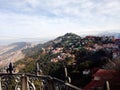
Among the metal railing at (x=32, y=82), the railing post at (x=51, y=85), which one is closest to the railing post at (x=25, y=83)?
the metal railing at (x=32, y=82)

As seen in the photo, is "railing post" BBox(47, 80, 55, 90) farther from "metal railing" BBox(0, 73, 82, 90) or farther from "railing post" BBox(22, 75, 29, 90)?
"railing post" BBox(22, 75, 29, 90)

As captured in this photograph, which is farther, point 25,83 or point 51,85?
point 25,83

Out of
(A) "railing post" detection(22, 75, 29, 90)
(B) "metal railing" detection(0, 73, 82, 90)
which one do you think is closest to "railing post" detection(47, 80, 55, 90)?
(B) "metal railing" detection(0, 73, 82, 90)

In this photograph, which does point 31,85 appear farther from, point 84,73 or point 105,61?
point 105,61

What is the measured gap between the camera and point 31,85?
7.45 metres

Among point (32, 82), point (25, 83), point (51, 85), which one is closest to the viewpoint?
point (51, 85)

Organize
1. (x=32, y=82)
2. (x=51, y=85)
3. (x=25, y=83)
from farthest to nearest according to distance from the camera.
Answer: (x=32, y=82)
(x=25, y=83)
(x=51, y=85)

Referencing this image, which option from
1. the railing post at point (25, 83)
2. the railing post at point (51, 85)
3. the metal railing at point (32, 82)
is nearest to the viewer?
the metal railing at point (32, 82)

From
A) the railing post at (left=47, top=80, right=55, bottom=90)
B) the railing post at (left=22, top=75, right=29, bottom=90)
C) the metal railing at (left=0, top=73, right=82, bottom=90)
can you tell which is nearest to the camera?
the metal railing at (left=0, top=73, right=82, bottom=90)

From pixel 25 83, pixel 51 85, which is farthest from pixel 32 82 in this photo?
pixel 51 85

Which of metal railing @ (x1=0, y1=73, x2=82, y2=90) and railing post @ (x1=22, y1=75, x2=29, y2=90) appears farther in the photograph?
railing post @ (x1=22, y1=75, x2=29, y2=90)

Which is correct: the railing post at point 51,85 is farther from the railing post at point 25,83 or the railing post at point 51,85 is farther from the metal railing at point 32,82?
the railing post at point 25,83

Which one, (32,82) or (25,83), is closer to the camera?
(25,83)

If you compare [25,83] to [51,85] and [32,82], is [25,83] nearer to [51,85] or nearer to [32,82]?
[32,82]
